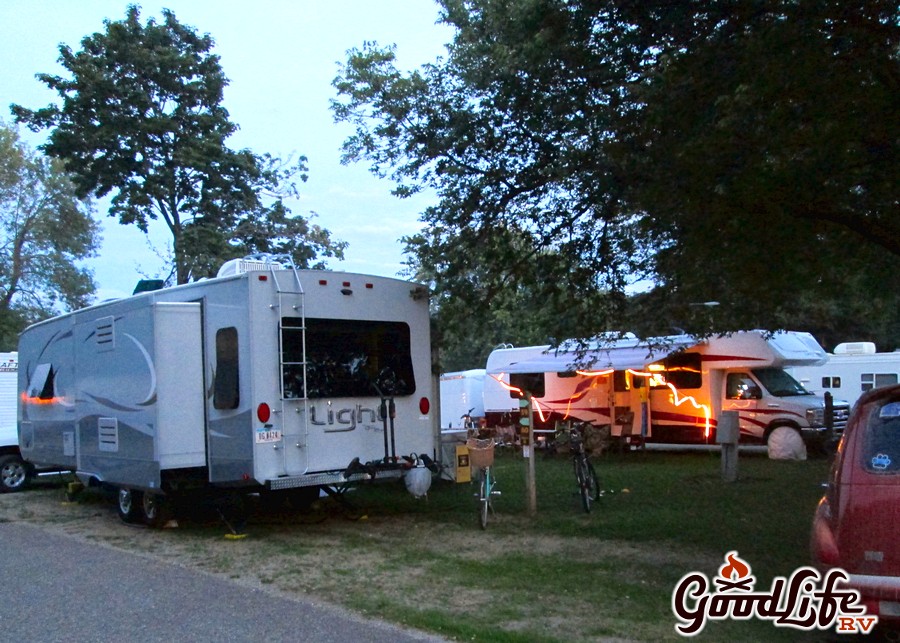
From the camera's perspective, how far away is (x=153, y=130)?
2192 centimetres

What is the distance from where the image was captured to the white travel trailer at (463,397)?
26984 millimetres

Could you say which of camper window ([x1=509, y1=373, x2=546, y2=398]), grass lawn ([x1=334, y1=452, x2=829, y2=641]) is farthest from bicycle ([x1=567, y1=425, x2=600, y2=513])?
camper window ([x1=509, y1=373, x2=546, y2=398])

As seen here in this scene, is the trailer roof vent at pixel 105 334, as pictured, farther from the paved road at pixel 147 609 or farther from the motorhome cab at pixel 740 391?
the motorhome cab at pixel 740 391

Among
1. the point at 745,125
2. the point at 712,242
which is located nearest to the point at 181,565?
the point at 712,242

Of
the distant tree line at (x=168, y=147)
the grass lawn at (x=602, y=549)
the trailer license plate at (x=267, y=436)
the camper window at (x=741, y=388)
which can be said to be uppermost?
the distant tree line at (x=168, y=147)

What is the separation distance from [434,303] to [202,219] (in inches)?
486

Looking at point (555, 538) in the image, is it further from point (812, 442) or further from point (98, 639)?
point (812, 442)

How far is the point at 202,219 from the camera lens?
23.0 m

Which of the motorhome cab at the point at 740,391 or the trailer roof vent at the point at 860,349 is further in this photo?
the trailer roof vent at the point at 860,349

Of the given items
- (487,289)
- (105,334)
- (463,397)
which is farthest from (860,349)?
(105,334)

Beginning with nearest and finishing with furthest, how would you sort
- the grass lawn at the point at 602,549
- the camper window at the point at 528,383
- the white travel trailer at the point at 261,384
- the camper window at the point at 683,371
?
1. the grass lawn at the point at 602,549
2. the white travel trailer at the point at 261,384
3. the camper window at the point at 683,371
4. the camper window at the point at 528,383

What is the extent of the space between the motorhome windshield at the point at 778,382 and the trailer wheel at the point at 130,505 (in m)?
12.9

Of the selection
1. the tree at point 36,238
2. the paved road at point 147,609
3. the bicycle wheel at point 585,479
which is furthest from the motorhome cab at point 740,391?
the tree at point 36,238

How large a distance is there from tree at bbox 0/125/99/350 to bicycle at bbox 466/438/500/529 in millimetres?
30983
